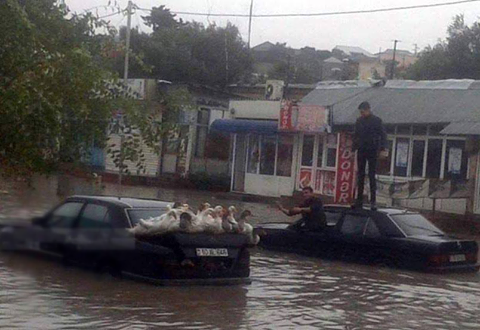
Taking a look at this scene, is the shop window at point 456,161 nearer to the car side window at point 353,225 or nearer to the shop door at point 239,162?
the shop door at point 239,162

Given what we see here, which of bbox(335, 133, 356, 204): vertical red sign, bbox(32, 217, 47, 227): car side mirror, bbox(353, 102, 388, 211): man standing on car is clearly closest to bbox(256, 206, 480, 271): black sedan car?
bbox(353, 102, 388, 211): man standing on car

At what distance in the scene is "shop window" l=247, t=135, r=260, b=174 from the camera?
37.0 metres

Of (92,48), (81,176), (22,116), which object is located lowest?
(81,176)

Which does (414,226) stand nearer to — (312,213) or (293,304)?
(312,213)

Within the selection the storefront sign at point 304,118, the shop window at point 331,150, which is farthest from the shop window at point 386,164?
the storefront sign at point 304,118

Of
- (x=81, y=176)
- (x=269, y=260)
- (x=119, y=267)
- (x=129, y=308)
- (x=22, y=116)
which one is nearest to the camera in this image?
(x=119, y=267)

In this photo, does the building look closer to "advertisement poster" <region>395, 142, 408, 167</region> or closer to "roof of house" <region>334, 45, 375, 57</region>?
"advertisement poster" <region>395, 142, 408, 167</region>

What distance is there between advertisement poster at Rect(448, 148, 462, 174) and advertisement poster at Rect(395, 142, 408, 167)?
1.97 metres

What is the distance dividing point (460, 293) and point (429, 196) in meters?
14.4

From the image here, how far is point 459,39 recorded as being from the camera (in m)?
52.8

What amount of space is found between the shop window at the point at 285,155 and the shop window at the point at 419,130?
6278 mm

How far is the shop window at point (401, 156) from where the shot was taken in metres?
31.1

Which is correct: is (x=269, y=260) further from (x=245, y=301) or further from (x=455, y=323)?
(x=455, y=323)

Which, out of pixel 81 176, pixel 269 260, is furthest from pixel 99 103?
pixel 269 260
